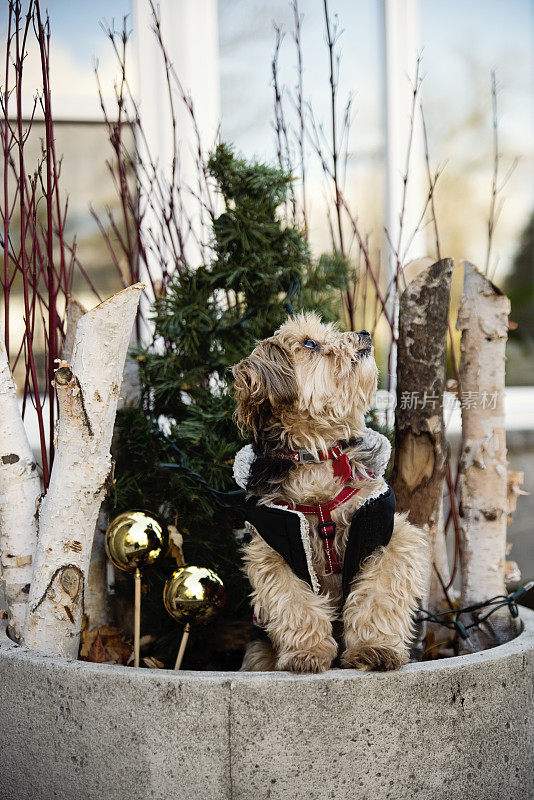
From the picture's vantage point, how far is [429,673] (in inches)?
73.0

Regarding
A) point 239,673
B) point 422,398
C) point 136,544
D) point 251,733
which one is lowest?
point 251,733

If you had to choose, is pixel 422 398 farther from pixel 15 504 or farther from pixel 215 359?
pixel 15 504

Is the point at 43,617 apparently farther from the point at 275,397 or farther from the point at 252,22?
the point at 252,22

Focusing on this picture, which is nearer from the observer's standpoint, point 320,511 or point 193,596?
point 320,511

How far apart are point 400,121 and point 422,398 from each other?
10.8 feet

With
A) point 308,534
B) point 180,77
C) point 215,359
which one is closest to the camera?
point 308,534

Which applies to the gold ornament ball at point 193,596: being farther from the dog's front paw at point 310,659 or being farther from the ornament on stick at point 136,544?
the dog's front paw at point 310,659

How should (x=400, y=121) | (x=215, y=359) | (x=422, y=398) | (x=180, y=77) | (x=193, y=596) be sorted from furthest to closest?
(x=400, y=121)
(x=180, y=77)
(x=215, y=359)
(x=422, y=398)
(x=193, y=596)

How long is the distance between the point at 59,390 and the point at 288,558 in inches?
31.4

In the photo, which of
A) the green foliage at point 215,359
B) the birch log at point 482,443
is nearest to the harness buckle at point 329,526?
the green foliage at point 215,359

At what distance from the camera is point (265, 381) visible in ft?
6.78

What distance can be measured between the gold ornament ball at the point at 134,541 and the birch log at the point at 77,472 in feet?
0.35

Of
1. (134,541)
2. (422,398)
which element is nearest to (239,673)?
(134,541)

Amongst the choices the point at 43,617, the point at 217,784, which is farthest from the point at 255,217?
the point at 217,784
